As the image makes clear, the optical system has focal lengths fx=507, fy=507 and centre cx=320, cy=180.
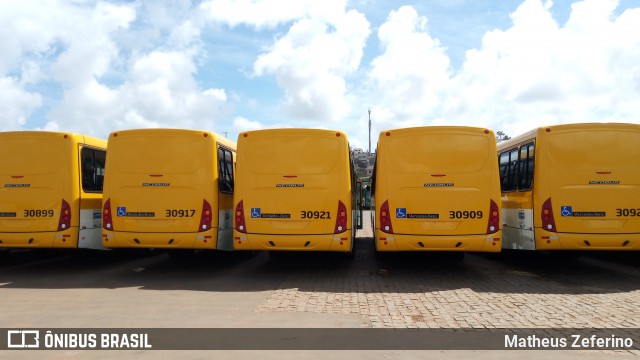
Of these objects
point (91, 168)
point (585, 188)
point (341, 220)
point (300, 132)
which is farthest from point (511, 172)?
point (91, 168)

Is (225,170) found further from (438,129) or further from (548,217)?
(548,217)

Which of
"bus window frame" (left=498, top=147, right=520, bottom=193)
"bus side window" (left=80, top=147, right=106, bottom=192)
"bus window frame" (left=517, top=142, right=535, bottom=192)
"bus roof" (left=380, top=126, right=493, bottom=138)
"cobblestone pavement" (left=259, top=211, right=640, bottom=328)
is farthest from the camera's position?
"bus window frame" (left=498, top=147, right=520, bottom=193)

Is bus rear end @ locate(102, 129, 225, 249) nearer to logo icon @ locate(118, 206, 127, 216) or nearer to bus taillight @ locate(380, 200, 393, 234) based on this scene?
logo icon @ locate(118, 206, 127, 216)

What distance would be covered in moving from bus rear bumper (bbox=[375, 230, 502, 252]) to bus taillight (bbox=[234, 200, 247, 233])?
2.68 metres

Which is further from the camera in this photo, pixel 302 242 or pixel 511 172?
pixel 511 172

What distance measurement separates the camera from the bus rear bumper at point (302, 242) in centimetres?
978

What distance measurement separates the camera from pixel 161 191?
1010 centimetres

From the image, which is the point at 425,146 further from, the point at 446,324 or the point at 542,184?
the point at 446,324

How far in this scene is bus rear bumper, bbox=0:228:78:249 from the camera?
33.8 feet

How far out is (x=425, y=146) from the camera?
390 inches

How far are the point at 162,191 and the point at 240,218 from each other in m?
1.67

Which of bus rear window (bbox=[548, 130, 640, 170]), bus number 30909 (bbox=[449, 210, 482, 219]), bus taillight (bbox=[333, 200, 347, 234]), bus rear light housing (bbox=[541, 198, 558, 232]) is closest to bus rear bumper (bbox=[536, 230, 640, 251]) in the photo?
bus rear light housing (bbox=[541, 198, 558, 232])

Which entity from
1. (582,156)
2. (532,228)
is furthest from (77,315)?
(582,156)

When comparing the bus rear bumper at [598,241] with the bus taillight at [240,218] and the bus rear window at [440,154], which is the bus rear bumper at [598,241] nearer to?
the bus rear window at [440,154]
